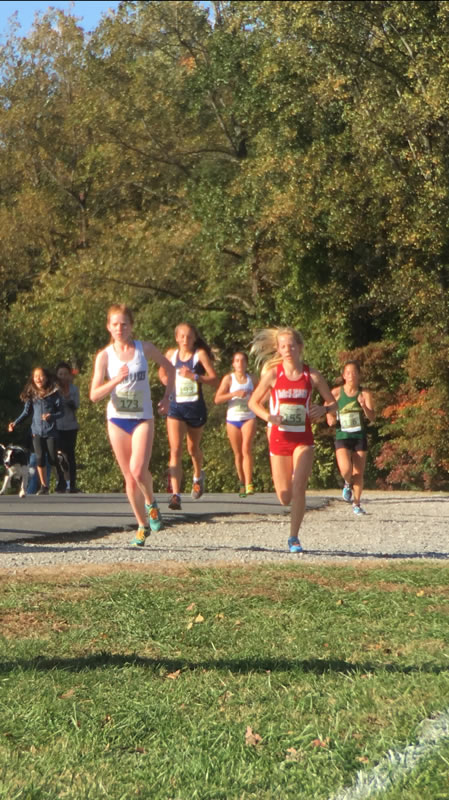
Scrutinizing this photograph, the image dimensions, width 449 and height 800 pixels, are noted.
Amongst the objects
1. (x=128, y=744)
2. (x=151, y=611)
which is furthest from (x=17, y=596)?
(x=128, y=744)

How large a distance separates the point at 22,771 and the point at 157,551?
6896mm

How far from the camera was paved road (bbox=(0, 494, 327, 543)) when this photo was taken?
13.8 m

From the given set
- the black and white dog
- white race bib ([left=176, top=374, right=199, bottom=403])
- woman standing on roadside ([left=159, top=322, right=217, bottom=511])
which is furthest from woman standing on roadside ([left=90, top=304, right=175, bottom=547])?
the black and white dog

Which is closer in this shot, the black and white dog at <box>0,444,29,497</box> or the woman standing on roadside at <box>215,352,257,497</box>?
the woman standing on roadside at <box>215,352,257,497</box>

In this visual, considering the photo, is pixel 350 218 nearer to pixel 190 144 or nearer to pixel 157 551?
pixel 190 144

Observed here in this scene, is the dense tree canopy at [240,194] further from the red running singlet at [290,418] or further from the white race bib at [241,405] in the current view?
the red running singlet at [290,418]

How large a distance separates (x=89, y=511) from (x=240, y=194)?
60.2 ft

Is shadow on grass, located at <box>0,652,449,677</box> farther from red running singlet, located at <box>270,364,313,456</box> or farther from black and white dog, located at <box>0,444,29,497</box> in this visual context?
black and white dog, located at <box>0,444,29,497</box>

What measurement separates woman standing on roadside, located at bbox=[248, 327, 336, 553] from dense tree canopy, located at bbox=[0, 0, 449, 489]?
1551cm

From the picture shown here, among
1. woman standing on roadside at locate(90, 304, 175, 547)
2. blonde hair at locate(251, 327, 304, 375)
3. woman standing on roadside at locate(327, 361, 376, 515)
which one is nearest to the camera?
woman standing on roadside at locate(90, 304, 175, 547)

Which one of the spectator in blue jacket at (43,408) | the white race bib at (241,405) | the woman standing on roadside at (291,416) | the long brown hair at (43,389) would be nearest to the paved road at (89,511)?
the spectator in blue jacket at (43,408)

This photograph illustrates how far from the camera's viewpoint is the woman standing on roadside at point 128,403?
11.0m

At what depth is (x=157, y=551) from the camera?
11625 millimetres

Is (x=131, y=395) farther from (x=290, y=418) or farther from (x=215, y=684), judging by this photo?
(x=215, y=684)
